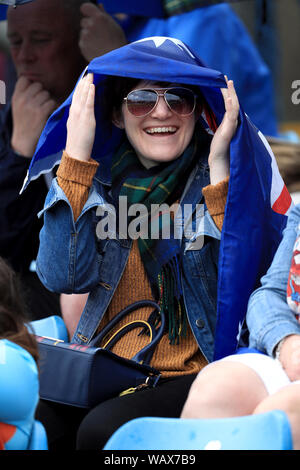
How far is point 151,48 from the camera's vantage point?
2.44m

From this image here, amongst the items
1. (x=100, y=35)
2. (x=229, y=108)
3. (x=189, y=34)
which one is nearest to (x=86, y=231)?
(x=229, y=108)

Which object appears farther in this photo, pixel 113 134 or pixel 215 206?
pixel 113 134

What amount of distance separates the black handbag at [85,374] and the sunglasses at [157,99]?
795mm

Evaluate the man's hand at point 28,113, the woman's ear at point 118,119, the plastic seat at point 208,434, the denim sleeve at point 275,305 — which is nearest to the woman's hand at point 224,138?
the denim sleeve at point 275,305

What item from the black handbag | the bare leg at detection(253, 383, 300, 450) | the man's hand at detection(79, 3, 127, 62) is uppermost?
the man's hand at detection(79, 3, 127, 62)

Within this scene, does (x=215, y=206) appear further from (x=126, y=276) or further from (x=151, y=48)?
(x=151, y=48)

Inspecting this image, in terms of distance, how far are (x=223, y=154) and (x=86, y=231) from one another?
500 mm

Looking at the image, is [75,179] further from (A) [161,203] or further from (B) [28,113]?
(B) [28,113]

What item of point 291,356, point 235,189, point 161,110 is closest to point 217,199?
point 235,189

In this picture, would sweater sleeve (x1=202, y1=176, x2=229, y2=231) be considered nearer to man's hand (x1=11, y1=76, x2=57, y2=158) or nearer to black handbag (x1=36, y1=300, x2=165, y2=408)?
black handbag (x1=36, y1=300, x2=165, y2=408)

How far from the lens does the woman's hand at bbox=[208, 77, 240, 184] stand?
2.33 m

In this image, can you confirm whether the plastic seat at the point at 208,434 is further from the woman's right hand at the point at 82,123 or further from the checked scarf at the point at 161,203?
the woman's right hand at the point at 82,123

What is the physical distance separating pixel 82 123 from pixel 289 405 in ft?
3.71

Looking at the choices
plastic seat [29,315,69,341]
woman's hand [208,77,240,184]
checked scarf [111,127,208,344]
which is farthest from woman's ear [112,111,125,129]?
plastic seat [29,315,69,341]
